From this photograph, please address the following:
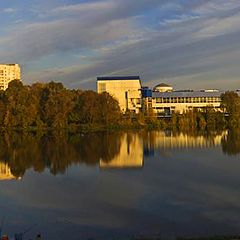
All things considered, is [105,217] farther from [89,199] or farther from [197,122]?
[197,122]

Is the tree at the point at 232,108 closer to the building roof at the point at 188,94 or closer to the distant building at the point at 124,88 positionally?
the building roof at the point at 188,94

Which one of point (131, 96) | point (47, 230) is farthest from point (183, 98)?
point (47, 230)

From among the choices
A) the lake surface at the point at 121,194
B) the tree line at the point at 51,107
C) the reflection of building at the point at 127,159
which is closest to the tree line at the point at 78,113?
the tree line at the point at 51,107

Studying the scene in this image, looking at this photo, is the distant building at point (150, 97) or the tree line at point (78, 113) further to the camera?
the distant building at point (150, 97)

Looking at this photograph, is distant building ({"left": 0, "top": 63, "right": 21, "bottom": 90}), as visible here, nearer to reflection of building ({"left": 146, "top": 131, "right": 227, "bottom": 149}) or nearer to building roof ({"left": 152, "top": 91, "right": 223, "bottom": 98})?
building roof ({"left": 152, "top": 91, "right": 223, "bottom": 98})

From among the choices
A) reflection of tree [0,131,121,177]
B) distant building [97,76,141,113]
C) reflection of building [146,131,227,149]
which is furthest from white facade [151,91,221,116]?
reflection of tree [0,131,121,177]

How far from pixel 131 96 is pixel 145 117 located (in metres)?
6.68

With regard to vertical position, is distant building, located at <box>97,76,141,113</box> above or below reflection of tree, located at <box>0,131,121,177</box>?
above

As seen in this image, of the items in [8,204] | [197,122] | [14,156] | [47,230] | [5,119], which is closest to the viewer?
[47,230]

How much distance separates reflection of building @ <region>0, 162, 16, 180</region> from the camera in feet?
39.1

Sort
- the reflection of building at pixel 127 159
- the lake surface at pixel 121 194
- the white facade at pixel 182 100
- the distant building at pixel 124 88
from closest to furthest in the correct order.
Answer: the lake surface at pixel 121 194 → the reflection of building at pixel 127 159 → the distant building at pixel 124 88 → the white facade at pixel 182 100

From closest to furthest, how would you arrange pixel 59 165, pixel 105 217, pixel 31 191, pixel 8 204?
pixel 105 217
pixel 8 204
pixel 31 191
pixel 59 165

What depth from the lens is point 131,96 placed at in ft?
141

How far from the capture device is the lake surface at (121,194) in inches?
256
